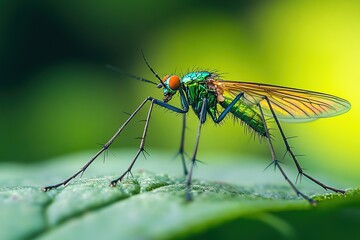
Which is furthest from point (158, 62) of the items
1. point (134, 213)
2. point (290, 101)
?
point (134, 213)

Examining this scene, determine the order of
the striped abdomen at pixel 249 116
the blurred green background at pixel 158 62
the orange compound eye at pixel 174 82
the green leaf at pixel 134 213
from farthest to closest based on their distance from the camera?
1. the blurred green background at pixel 158 62
2. the striped abdomen at pixel 249 116
3. the orange compound eye at pixel 174 82
4. the green leaf at pixel 134 213

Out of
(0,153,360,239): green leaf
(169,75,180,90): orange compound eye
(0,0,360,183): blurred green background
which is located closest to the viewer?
(0,153,360,239): green leaf

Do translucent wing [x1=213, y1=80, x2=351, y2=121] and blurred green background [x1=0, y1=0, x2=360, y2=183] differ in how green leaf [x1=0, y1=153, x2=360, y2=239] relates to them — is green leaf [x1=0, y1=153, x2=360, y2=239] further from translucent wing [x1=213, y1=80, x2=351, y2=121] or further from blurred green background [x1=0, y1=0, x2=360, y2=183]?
blurred green background [x1=0, y1=0, x2=360, y2=183]

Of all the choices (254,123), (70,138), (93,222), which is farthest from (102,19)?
(93,222)

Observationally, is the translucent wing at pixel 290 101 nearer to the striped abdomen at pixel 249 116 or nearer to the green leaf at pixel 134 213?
the striped abdomen at pixel 249 116

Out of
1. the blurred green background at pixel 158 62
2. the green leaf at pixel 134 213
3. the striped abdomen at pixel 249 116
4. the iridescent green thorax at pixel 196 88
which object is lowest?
the green leaf at pixel 134 213

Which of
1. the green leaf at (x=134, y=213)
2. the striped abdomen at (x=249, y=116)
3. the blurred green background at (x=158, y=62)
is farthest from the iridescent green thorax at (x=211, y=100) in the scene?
the blurred green background at (x=158, y=62)

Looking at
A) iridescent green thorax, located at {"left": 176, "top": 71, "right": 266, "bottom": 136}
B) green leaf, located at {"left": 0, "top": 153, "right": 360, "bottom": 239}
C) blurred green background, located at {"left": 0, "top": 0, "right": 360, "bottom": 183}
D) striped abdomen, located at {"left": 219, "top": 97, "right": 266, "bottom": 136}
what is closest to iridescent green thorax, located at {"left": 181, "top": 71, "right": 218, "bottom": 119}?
iridescent green thorax, located at {"left": 176, "top": 71, "right": 266, "bottom": 136}
